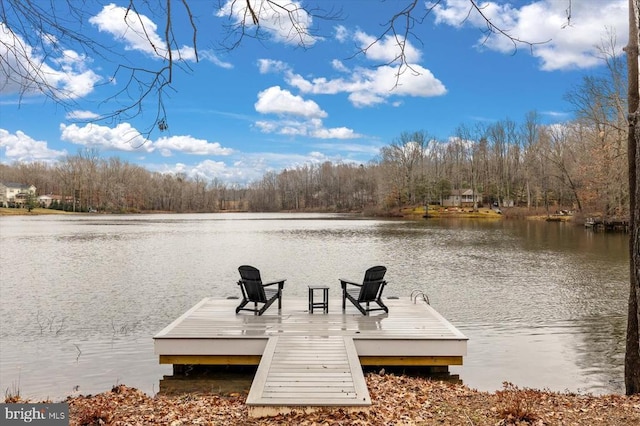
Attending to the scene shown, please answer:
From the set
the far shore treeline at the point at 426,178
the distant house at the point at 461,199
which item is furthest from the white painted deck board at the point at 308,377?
the distant house at the point at 461,199

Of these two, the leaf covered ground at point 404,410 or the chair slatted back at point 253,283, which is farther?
the chair slatted back at point 253,283

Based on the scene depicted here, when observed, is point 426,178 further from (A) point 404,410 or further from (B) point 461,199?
(A) point 404,410

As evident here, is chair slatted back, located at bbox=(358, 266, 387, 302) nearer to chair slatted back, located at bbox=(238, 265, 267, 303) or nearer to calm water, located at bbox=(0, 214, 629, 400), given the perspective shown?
chair slatted back, located at bbox=(238, 265, 267, 303)

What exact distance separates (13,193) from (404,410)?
119483 mm

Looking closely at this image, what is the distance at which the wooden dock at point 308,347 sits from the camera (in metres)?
4.59

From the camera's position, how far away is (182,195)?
117m

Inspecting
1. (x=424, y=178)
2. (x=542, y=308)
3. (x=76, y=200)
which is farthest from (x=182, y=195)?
(x=542, y=308)

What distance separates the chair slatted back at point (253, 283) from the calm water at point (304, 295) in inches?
71.1

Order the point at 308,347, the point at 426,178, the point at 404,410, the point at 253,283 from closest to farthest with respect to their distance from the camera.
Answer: the point at 404,410
the point at 308,347
the point at 253,283
the point at 426,178

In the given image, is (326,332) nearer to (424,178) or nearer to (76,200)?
(424,178)

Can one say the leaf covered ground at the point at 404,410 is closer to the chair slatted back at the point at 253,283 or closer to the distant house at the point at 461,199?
the chair slatted back at the point at 253,283

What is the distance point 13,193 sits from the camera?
10075 centimetres

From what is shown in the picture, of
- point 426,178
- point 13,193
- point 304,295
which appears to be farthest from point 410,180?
point 13,193

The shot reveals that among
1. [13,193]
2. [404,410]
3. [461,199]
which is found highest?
[13,193]
